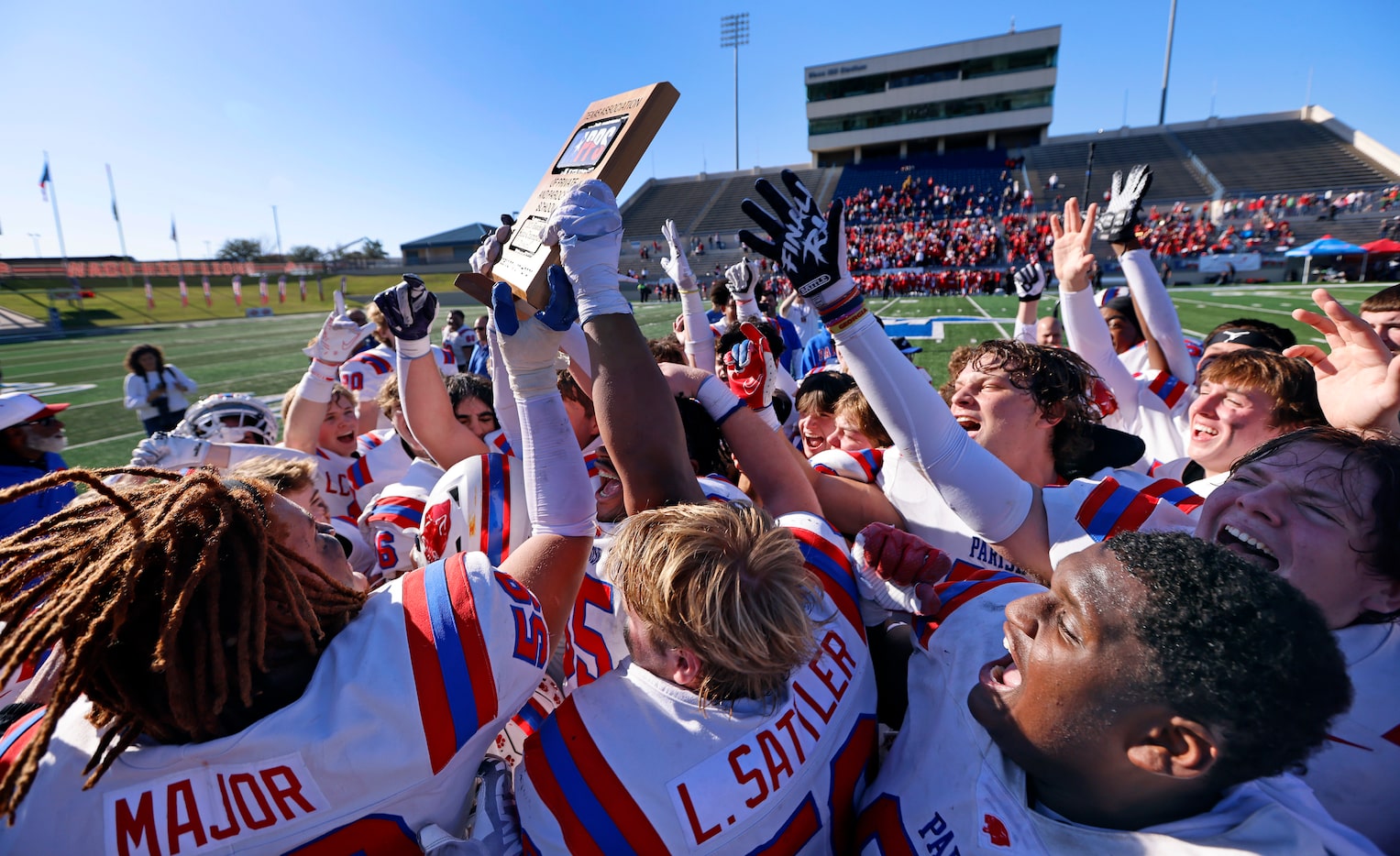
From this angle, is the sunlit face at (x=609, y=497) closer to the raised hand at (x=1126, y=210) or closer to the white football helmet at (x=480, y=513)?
the white football helmet at (x=480, y=513)

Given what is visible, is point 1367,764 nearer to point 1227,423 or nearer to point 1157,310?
point 1227,423

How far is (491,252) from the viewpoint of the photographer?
7.57 ft

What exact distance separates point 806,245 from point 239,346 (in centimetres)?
2506

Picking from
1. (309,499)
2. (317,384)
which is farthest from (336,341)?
(309,499)

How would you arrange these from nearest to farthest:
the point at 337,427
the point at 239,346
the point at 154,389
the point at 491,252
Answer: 1. the point at 491,252
2. the point at 337,427
3. the point at 154,389
4. the point at 239,346

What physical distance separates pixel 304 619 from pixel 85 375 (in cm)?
2011

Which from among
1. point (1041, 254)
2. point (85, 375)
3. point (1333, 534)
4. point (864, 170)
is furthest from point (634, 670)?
point (864, 170)

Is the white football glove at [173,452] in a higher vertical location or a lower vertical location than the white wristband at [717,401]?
lower

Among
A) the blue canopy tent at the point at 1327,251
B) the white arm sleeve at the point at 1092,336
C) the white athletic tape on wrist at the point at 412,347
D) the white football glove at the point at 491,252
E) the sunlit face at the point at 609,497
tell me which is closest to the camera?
the sunlit face at the point at 609,497

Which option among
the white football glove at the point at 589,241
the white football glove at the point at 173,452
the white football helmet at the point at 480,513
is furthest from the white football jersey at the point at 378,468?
the white football glove at the point at 589,241

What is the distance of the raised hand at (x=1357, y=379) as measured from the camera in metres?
2.04

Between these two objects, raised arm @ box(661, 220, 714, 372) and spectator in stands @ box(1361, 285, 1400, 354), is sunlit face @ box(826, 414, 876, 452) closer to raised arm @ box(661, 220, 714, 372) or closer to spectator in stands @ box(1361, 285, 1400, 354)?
A: raised arm @ box(661, 220, 714, 372)

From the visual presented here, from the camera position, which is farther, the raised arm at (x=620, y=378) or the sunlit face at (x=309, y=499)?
the sunlit face at (x=309, y=499)

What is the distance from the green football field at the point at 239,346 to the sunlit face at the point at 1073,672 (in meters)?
9.36
